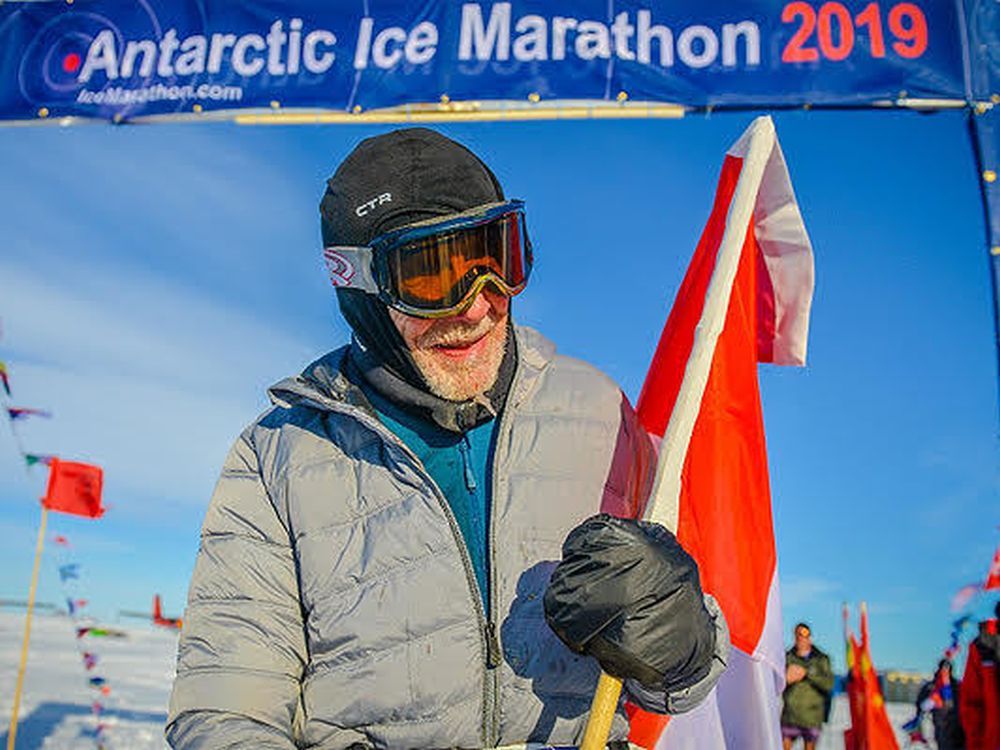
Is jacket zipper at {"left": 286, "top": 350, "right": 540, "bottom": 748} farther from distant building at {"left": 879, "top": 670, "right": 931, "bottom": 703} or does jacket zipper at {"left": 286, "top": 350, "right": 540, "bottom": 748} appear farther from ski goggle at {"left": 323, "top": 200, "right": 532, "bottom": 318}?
distant building at {"left": 879, "top": 670, "right": 931, "bottom": 703}

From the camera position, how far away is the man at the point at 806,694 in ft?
33.0

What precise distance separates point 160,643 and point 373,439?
1388 inches

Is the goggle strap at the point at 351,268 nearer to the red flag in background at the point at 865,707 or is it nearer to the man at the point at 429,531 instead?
the man at the point at 429,531

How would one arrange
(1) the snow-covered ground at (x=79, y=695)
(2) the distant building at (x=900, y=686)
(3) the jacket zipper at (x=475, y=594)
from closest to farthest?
(3) the jacket zipper at (x=475, y=594)
(1) the snow-covered ground at (x=79, y=695)
(2) the distant building at (x=900, y=686)

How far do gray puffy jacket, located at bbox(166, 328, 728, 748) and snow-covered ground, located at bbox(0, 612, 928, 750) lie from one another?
1084 centimetres

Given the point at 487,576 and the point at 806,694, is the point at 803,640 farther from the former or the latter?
the point at 487,576

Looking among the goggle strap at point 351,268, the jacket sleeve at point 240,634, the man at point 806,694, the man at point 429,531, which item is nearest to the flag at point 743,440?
the man at point 429,531

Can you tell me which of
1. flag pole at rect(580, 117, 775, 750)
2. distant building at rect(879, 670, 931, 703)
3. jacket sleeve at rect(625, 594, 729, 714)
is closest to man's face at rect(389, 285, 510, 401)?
flag pole at rect(580, 117, 775, 750)

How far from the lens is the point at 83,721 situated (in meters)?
13.9

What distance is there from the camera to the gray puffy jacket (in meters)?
1.82

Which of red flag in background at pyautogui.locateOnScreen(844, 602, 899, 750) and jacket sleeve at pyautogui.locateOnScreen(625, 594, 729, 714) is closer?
jacket sleeve at pyautogui.locateOnScreen(625, 594, 729, 714)

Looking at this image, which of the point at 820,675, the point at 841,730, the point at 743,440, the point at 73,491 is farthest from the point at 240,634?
the point at 841,730

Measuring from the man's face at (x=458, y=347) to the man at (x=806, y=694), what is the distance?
880cm

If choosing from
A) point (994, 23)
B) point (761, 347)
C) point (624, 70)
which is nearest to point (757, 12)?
point (624, 70)
